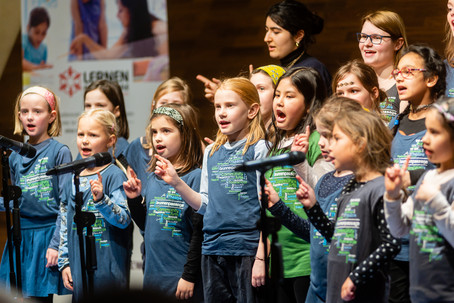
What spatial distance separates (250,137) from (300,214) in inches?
17.7

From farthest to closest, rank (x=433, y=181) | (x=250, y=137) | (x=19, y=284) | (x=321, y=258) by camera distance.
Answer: (x=19, y=284), (x=250, y=137), (x=321, y=258), (x=433, y=181)

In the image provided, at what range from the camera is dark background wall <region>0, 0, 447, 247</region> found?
A: 474 cm

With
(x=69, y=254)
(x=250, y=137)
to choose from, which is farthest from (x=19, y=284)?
(x=250, y=137)

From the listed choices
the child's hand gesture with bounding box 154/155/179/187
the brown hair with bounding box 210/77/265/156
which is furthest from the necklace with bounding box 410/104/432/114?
the child's hand gesture with bounding box 154/155/179/187

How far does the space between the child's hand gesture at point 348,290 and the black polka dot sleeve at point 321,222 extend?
0.85 feet

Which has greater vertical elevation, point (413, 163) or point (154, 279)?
point (413, 163)

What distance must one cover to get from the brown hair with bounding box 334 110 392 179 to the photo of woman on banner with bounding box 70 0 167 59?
272 cm

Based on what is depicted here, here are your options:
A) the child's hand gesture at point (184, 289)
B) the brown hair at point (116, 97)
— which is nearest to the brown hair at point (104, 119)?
the brown hair at point (116, 97)

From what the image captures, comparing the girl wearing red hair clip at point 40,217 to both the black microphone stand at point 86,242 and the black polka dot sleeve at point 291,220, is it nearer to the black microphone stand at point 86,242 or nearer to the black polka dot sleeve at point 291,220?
the black microphone stand at point 86,242

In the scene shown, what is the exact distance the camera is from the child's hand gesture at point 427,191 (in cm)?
205

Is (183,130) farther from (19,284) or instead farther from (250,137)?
(19,284)

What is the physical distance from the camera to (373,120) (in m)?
2.41

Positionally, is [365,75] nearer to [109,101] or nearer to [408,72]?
[408,72]

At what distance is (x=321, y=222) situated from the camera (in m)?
2.49
